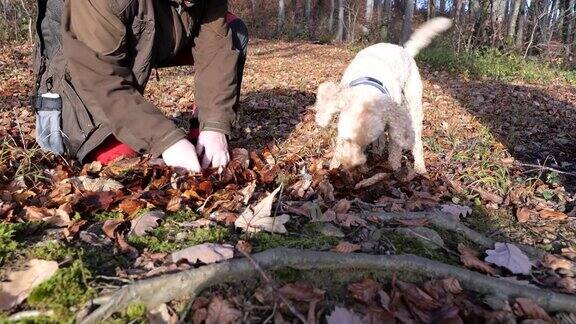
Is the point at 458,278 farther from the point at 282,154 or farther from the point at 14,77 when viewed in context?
the point at 14,77

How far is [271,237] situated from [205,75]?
5.74 ft

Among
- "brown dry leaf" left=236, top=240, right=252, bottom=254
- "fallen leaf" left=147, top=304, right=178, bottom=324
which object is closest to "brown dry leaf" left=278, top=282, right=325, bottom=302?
"brown dry leaf" left=236, top=240, right=252, bottom=254

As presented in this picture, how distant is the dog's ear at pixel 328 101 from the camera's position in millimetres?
3596

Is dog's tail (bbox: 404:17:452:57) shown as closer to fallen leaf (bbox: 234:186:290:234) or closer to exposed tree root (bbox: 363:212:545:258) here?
exposed tree root (bbox: 363:212:545:258)

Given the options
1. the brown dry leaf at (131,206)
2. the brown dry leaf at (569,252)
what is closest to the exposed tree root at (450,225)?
the brown dry leaf at (569,252)

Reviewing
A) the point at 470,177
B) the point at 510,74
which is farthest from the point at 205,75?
the point at 510,74

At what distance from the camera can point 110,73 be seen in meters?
2.57

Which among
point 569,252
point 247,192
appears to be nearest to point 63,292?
point 247,192

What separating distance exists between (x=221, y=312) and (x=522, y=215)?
1.90 meters

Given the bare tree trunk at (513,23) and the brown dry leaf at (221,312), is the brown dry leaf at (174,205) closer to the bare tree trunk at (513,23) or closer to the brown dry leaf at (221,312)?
the brown dry leaf at (221,312)

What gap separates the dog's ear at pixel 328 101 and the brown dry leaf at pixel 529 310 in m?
2.31

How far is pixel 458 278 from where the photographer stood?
5.14 feet

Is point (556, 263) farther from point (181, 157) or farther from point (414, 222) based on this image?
point (181, 157)

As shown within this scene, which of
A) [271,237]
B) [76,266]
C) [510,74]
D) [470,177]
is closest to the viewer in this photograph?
[76,266]
